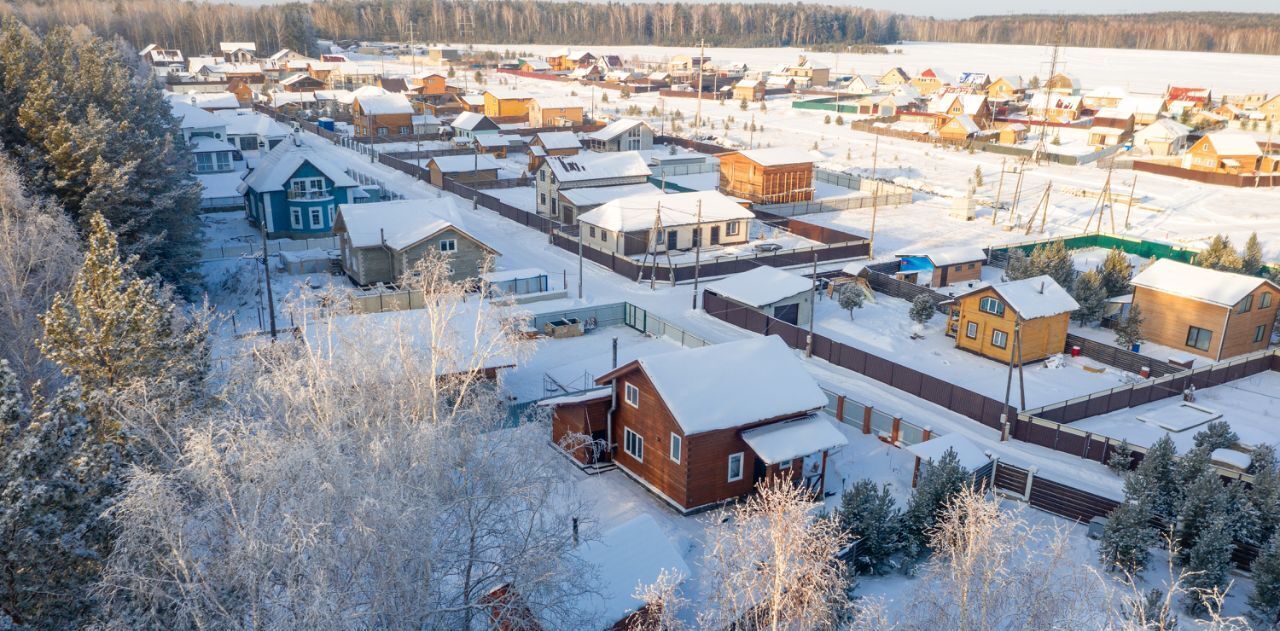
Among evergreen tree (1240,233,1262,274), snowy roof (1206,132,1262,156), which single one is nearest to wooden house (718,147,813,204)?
evergreen tree (1240,233,1262,274)

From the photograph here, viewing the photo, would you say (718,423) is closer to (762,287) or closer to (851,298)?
(762,287)

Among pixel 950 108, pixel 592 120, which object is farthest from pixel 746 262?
pixel 950 108

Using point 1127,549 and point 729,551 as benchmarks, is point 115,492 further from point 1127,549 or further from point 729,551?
point 1127,549

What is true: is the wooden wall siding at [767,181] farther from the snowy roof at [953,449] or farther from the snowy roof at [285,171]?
the snowy roof at [953,449]

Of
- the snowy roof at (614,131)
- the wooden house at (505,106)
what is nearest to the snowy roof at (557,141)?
the snowy roof at (614,131)

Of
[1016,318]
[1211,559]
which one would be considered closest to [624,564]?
[1211,559]

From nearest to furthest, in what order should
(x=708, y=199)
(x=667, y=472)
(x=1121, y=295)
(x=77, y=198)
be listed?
(x=667, y=472)
(x=77, y=198)
(x=1121, y=295)
(x=708, y=199)
